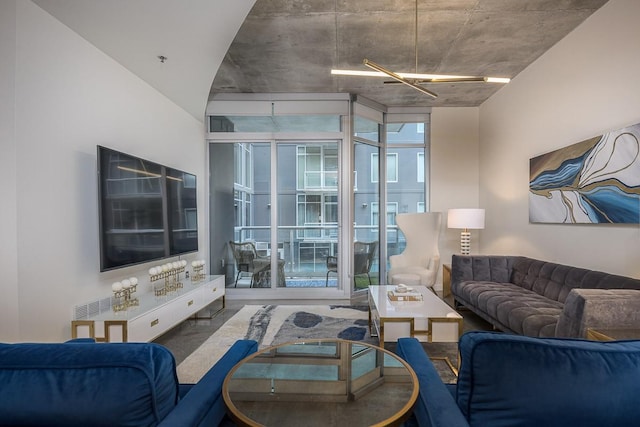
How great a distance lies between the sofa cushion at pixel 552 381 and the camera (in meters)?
0.73

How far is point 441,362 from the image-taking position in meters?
2.42

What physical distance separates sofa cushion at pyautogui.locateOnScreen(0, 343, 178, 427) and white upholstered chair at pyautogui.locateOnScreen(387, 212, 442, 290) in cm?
370

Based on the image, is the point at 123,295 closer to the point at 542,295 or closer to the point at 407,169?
the point at 542,295

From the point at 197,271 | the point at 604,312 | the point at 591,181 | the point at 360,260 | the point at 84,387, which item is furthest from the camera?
the point at 360,260

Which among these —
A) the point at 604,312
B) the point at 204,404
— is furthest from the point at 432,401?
the point at 604,312

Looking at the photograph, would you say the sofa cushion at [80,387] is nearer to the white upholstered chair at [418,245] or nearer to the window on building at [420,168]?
the white upholstered chair at [418,245]

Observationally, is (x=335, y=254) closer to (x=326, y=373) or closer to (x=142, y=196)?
(x=142, y=196)

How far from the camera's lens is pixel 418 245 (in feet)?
14.8

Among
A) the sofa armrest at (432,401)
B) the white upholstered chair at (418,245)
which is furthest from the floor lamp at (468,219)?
the sofa armrest at (432,401)

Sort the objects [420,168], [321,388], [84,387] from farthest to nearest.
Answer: [420,168]
[321,388]
[84,387]

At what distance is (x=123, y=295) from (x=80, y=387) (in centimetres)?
218

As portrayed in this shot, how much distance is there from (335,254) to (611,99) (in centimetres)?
334

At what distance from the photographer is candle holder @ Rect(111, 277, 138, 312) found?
2.47 m

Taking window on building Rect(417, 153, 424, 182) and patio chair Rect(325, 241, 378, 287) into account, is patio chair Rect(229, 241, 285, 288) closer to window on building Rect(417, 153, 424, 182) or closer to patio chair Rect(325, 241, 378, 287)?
patio chair Rect(325, 241, 378, 287)
